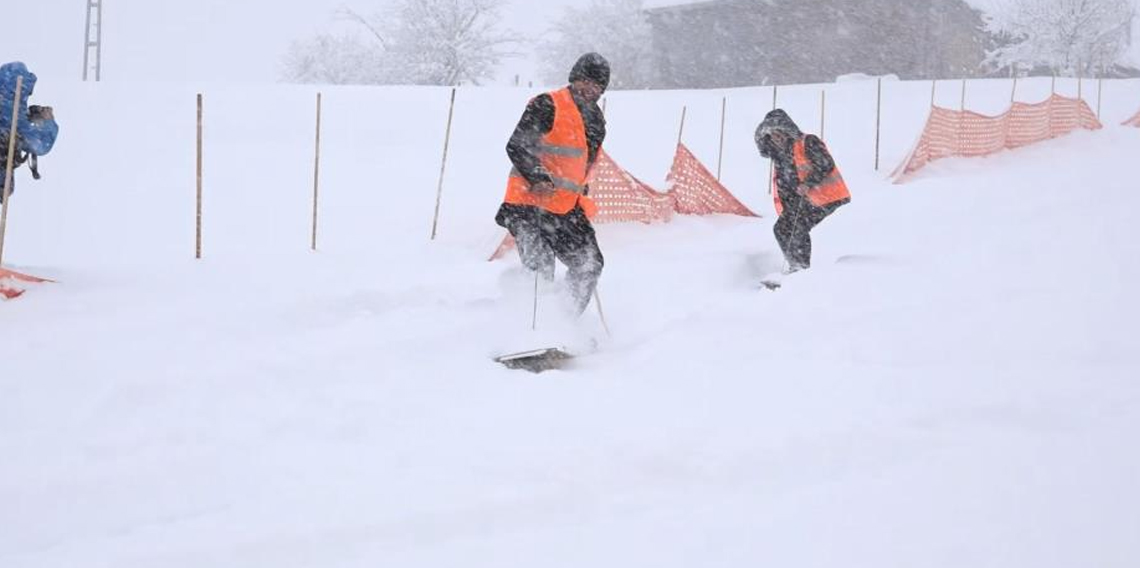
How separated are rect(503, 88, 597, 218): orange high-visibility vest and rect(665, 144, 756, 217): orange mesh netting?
4.63 meters

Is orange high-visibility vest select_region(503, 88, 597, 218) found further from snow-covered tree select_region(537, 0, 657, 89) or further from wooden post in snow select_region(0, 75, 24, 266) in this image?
snow-covered tree select_region(537, 0, 657, 89)

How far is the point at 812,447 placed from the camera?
125 inches

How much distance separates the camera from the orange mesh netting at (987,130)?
13172 mm

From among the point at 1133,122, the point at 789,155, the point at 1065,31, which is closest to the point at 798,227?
the point at 789,155

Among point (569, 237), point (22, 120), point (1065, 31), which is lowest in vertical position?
point (569, 237)

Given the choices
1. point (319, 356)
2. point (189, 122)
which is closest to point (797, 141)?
point (319, 356)

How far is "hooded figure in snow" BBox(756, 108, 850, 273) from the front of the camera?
22.3 feet

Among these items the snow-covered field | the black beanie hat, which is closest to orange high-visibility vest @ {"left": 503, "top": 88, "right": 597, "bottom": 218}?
the black beanie hat

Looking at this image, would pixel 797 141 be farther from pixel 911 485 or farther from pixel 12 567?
pixel 12 567

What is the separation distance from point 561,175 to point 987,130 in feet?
37.9

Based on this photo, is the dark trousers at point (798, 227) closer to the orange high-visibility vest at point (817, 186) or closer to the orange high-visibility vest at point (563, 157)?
the orange high-visibility vest at point (817, 186)

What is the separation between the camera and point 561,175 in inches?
198

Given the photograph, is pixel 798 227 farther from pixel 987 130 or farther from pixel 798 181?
pixel 987 130

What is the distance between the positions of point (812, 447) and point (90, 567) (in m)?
2.30
